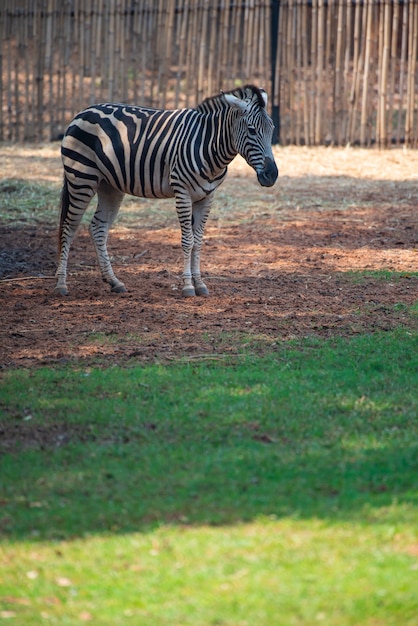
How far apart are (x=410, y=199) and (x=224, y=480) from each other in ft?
27.9

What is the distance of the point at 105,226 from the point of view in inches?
327

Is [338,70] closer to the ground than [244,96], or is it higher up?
higher up

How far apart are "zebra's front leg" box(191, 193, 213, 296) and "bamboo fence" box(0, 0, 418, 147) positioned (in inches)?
295

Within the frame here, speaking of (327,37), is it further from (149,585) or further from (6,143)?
(149,585)

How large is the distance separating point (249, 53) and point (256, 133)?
8521 millimetres

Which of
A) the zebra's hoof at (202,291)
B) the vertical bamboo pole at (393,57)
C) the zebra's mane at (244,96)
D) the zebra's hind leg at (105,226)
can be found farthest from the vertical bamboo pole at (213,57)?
the zebra's hoof at (202,291)

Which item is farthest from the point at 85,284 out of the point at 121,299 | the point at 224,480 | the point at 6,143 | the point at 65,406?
the point at 6,143

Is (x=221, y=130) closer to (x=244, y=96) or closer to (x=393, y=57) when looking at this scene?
(x=244, y=96)

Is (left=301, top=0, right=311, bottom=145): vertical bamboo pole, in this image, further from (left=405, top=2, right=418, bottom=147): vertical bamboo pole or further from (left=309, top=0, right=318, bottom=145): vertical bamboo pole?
(left=405, top=2, right=418, bottom=147): vertical bamboo pole

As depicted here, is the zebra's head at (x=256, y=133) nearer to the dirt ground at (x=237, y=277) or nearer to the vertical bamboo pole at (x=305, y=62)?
the dirt ground at (x=237, y=277)

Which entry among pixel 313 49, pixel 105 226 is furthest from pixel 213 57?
pixel 105 226

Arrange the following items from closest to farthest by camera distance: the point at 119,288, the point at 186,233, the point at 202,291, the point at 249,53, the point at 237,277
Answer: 1. the point at 186,233
2. the point at 202,291
3. the point at 119,288
4. the point at 237,277
5. the point at 249,53

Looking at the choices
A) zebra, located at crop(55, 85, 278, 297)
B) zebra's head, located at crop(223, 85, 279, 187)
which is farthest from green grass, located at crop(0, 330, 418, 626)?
zebra, located at crop(55, 85, 278, 297)

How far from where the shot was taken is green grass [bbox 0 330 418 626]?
3.33m
